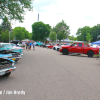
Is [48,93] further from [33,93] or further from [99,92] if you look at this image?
[99,92]

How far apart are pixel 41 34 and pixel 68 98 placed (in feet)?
252

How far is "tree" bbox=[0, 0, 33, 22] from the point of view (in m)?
17.6

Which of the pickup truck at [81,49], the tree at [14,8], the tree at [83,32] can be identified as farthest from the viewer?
the tree at [83,32]

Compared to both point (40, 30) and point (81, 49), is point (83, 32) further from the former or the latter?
point (81, 49)

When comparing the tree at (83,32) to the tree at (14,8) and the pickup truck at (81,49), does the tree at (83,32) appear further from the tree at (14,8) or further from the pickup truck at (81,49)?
the tree at (14,8)

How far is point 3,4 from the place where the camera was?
57.4 feet

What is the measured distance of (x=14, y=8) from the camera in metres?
18.5

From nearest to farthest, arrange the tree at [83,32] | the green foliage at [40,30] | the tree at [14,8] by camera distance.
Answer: the tree at [14,8] → the green foliage at [40,30] → the tree at [83,32]

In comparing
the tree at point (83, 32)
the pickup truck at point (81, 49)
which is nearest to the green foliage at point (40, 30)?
the tree at point (83, 32)

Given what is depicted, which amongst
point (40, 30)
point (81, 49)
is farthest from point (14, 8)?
point (40, 30)

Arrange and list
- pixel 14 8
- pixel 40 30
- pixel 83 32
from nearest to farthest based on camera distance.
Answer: pixel 14 8 → pixel 40 30 → pixel 83 32

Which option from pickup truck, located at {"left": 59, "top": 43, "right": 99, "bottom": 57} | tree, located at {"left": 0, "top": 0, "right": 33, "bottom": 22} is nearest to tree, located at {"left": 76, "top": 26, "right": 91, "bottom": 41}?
pickup truck, located at {"left": 59, "top": 43, "right": 99, "bottom": 57}

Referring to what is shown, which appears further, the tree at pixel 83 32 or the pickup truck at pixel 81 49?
the tree at pixel 83 32

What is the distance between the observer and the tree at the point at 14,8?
17.6 m
